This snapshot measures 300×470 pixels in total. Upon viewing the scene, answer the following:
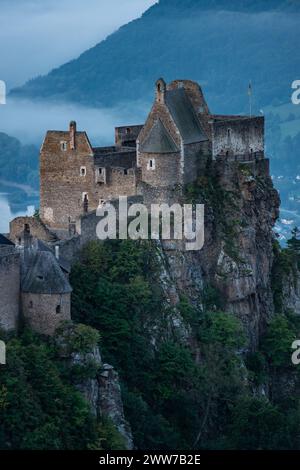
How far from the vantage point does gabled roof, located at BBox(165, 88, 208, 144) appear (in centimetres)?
8794

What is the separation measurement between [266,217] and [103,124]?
6904cm

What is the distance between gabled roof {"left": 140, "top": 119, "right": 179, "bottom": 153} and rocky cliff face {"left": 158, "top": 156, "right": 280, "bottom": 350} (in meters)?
2.28

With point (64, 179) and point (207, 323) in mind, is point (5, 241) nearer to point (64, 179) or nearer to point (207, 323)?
point (64, 179)

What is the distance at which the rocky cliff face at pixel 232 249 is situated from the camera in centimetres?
8819

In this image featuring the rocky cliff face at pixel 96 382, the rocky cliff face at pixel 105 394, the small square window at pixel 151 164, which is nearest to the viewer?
the rocky cliff face at pixel 96 382

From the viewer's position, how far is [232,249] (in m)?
91.1

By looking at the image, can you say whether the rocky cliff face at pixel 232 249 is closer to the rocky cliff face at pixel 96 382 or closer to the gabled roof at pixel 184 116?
the gabled roof at pixel 184 116

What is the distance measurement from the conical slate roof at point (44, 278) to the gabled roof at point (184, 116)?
42.9 ft

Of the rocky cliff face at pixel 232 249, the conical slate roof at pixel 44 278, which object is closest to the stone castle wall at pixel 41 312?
the conical slate roof at pixel 44 278

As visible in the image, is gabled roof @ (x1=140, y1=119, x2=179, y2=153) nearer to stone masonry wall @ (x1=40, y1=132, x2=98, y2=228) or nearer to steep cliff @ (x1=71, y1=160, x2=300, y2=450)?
steep cliff @ (x1=71, y1=160, x2=300, y2=450)

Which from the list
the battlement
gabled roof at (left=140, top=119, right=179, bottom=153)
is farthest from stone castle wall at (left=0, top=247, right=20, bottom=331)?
gabled roof at (left=140, top=119, right=179, bottom=153)

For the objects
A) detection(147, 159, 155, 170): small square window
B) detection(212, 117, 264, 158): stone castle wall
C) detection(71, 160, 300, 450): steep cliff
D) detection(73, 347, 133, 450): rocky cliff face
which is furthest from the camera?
detection(212, 117, 264, 158): stone castle wall

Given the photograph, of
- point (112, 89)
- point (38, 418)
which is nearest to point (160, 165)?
point (38, 418)

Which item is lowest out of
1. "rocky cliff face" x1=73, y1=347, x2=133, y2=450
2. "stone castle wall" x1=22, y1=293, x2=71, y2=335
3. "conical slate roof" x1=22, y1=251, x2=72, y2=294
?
"rocky cliff face" x1=73, y1=347, x2=133, y2=450
